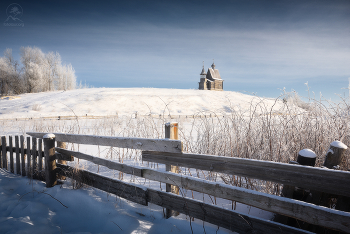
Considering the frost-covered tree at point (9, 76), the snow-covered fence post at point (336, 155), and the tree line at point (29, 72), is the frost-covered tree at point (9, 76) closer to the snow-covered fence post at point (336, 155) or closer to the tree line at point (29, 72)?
the tree line at point (29, 72)

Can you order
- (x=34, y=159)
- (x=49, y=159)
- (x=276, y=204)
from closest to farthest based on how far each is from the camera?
(x=276, y=204) → (x=49, y=159) → (x=34, y=159)

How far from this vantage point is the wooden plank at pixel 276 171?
1.77 metres

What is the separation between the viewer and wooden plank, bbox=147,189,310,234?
6.73ft

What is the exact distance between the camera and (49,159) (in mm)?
3961

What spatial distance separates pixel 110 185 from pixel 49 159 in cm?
169

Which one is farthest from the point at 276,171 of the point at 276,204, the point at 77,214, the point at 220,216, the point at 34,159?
the point at 34,159

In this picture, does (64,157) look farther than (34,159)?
No

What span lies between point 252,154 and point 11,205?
181 inches

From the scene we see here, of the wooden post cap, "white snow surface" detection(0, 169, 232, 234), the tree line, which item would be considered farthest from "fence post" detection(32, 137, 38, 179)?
the tree line

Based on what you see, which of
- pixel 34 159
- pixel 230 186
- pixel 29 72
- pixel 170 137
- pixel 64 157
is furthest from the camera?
pixel 29 72

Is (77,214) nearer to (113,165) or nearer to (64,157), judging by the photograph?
(113,165)

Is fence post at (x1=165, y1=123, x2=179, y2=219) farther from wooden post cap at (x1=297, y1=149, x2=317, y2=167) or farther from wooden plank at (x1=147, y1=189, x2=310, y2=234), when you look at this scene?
wooden post cap at (x1=297, y1=149, x2=317, y2=167)

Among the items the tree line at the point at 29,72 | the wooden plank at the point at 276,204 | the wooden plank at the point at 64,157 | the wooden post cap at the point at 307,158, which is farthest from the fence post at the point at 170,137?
the tree line at the point at 29,72

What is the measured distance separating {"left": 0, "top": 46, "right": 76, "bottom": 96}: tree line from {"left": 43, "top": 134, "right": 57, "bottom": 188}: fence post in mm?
53783
